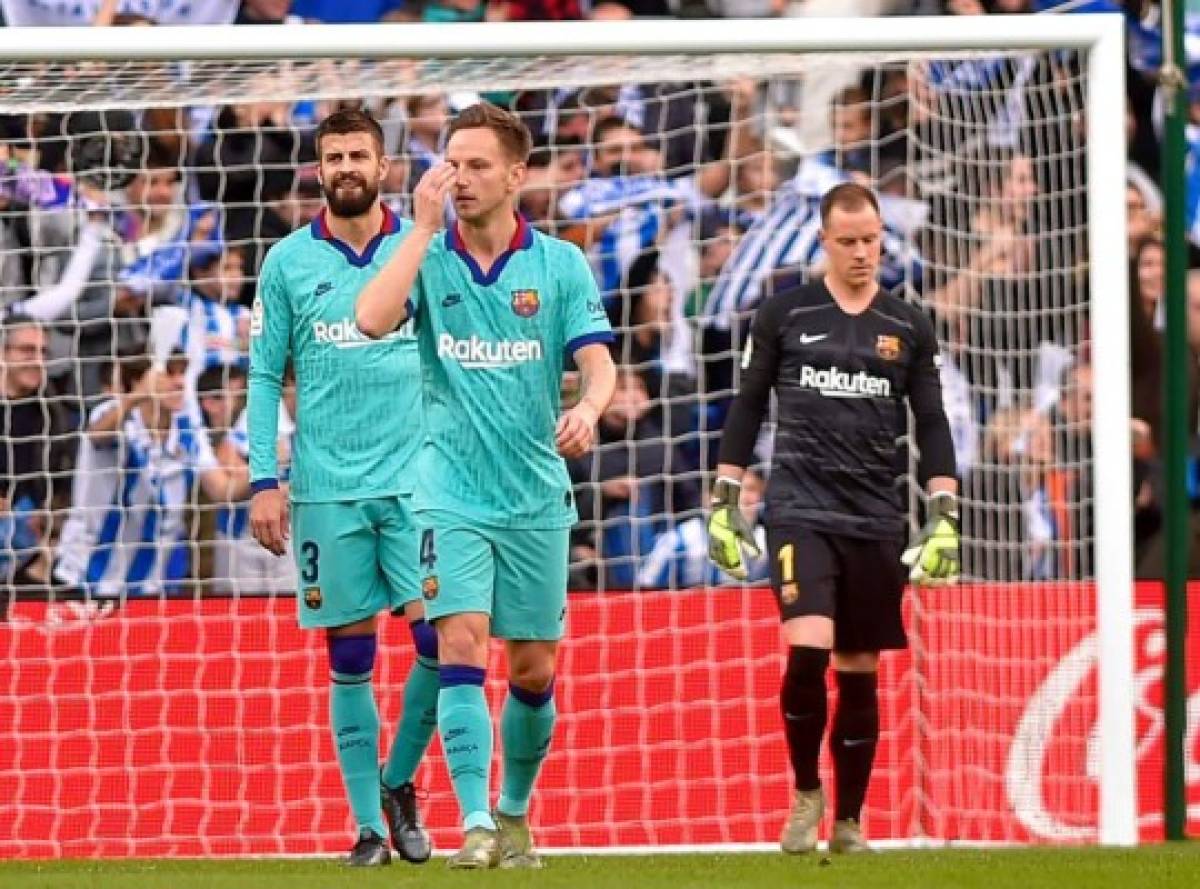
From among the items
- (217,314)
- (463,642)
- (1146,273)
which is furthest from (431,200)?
(1146,273)

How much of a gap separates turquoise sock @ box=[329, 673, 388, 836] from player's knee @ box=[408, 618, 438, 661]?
18 cm

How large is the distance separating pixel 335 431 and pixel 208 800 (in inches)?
93.8

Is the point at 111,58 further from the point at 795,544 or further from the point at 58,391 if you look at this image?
the point at 795,544

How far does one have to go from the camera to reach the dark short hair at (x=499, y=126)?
750cm

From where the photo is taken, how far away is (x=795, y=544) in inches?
332

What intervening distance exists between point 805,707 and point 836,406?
3.07 feet

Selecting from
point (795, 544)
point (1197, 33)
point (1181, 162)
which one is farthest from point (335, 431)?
point (1197, 33)

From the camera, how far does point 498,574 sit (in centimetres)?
755

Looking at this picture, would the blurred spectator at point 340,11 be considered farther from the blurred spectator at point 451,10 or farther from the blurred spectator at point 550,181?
the blurred spectator at point 550,181

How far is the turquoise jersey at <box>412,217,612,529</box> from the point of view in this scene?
752 cm

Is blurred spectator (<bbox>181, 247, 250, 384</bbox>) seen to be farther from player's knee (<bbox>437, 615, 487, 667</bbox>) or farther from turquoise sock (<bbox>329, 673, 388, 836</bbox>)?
player's knee (<bbox>437, 615, 487, 667</bbox>)

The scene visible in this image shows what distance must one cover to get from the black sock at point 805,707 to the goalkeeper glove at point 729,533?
A: 1.10 ft

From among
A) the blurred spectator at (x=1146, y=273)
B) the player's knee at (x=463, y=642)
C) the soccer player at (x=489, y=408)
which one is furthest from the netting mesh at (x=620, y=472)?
the player's knee at (x=463, y=642)

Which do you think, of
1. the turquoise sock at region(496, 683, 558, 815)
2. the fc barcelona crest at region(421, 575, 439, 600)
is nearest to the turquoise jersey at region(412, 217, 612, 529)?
the fc barcelona crest at region(421, 575, 439, 600)
